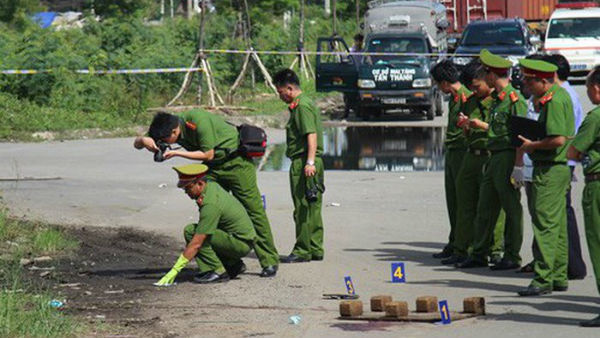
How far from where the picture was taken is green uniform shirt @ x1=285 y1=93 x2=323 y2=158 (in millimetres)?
12039

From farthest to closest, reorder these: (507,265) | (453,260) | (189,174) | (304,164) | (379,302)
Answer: (304,164)
(453,260)
(507,265)
(189,174)
(379,302)

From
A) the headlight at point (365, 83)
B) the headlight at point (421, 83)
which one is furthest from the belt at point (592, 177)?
the headlight at point (365, 83)

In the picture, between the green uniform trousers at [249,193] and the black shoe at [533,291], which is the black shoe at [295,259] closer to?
the green uniform trousers at [249,193]

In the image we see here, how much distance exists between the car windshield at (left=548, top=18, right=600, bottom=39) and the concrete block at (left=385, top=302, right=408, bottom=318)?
3092cm

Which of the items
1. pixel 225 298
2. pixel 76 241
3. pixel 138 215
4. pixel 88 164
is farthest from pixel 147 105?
pixel 225 298

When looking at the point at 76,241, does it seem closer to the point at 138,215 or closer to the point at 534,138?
the point at 138,215

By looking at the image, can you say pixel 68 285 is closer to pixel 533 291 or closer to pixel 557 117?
pixel 533 291

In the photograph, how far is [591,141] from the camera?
895 centimetres

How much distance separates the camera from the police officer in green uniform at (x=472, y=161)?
1155 centimetres

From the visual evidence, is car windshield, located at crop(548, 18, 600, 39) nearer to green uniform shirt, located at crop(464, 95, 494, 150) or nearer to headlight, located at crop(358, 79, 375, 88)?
headlight, located at crop(358, 79, 375, 88)

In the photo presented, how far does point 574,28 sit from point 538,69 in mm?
30324

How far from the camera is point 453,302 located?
32.6 feet

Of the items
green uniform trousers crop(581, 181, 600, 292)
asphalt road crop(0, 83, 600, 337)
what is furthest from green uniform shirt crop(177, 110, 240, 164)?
green uniform trousers crop(581, 181, 600, 292)

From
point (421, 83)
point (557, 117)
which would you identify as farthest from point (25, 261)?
point (421, 83)
